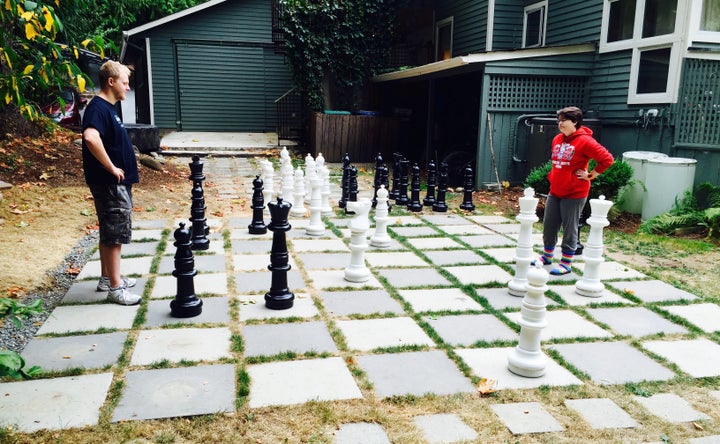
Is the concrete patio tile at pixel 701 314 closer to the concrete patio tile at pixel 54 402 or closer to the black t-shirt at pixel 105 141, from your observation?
the concrete patio tile at pixel 54 402

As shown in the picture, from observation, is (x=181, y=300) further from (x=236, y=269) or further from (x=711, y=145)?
(x=711, y=145)

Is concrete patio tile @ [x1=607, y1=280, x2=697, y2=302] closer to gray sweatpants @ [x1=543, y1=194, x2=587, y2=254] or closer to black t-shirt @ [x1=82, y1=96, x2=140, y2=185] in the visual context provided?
gray sweatpants @ [x1=543, y1=194, x2=587, y2=254]

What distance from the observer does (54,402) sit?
2.79 meters

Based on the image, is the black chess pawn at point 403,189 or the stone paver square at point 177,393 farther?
the black chess pawn at point 403,189

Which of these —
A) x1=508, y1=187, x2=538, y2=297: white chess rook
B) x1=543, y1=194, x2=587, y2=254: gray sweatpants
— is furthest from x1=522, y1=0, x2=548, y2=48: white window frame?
x1=508, y1=187, x2=538, y2=297: white chess rook

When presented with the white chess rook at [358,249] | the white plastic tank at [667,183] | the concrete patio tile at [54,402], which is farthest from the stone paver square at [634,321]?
the white plastic tank at [667,183]

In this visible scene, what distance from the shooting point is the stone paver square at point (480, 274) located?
504 cm

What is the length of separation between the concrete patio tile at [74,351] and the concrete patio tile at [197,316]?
0.28 meters

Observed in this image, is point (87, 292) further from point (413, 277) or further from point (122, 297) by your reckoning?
point (413, 277)

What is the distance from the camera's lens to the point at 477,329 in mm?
3916

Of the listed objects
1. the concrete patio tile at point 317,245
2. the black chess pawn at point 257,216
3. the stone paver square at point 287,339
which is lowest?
the stone paver square at point 287,339

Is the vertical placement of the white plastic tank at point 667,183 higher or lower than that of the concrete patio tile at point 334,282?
A: higher

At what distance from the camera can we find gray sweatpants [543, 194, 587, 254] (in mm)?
5145

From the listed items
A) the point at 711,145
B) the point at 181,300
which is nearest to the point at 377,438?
the point at 181,300
